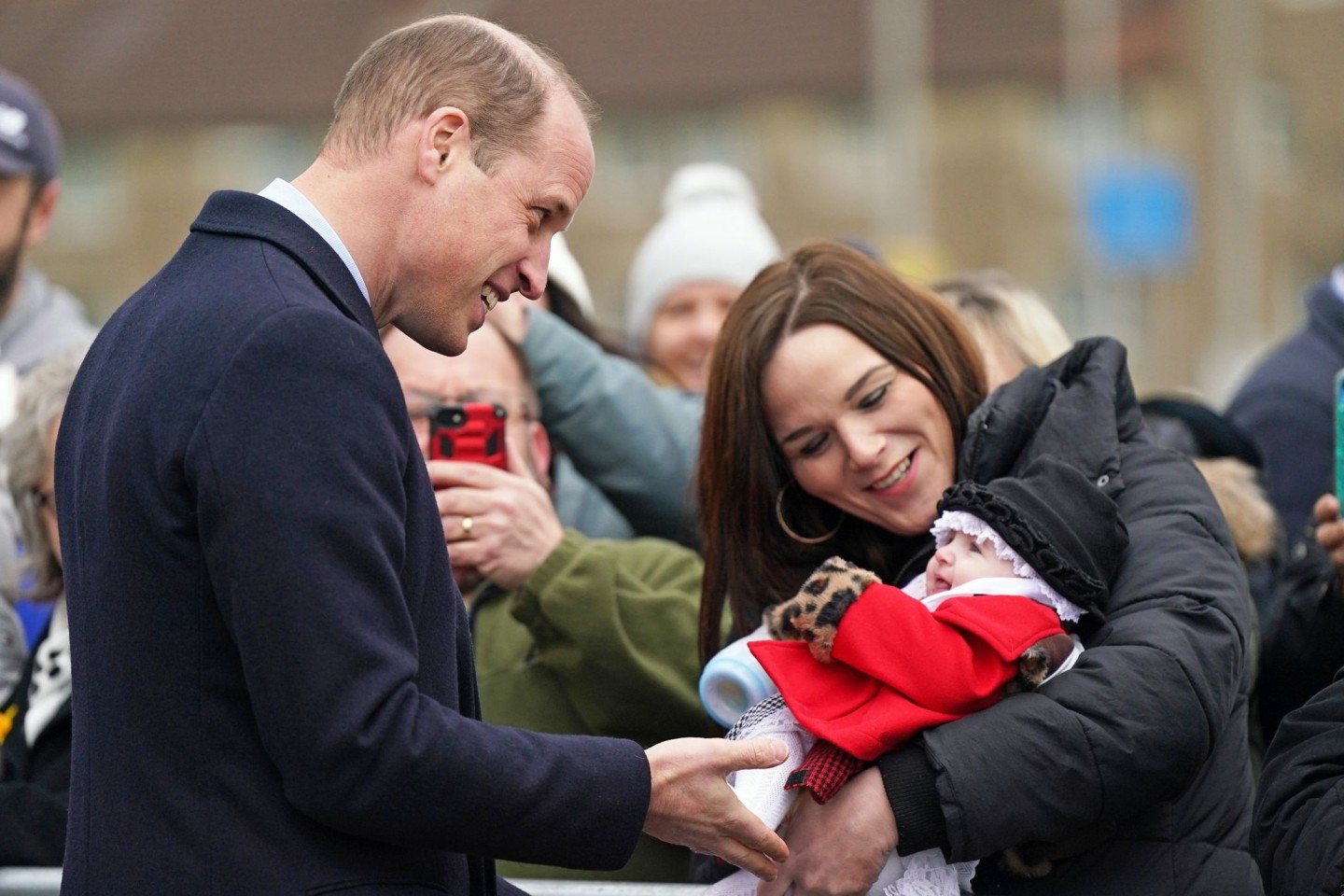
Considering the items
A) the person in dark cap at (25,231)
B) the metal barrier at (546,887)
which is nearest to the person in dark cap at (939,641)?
the metal barrier at (546,887)

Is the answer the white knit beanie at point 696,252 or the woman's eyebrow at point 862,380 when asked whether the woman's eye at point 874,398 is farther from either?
the white knit beanie at point 696,252

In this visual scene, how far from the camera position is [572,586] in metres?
3.57

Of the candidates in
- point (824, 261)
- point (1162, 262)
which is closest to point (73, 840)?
point (824, 261)

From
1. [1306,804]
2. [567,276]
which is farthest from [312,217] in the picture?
[567,276]

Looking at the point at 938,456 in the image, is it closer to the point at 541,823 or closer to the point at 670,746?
the point at 670,746

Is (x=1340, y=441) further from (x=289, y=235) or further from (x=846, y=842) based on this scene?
(x=289, y=235)

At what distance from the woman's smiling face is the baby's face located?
1.15 feet

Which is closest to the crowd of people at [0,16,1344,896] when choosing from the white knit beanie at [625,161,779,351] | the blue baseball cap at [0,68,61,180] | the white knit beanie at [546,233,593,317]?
the white knit beanie at [546,233,593,317]

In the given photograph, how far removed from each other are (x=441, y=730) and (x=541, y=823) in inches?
7.2

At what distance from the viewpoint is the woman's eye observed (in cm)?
324

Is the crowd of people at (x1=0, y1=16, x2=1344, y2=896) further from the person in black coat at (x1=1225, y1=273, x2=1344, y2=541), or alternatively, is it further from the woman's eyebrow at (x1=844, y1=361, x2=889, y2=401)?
the person in black coat at (x1=1225, y1=273, x2=1344, y2=541)

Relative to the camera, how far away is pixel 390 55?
227 centimetres

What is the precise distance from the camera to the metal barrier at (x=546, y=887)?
278 centimetres

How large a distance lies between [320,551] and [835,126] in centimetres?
3235
